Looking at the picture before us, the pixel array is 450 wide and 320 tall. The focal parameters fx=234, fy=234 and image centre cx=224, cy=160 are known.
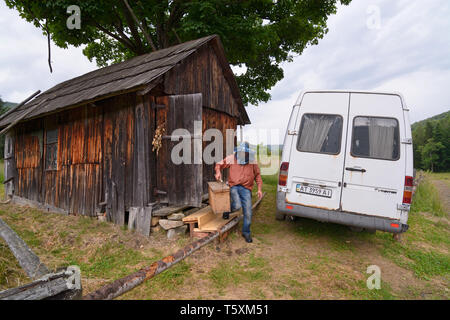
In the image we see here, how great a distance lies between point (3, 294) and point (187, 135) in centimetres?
415

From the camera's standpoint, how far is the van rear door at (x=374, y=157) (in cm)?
421

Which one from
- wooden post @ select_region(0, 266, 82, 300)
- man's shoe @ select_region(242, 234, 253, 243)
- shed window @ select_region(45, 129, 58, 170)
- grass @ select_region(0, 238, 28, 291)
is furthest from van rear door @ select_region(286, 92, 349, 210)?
shed window @ select_region(45, 129, 58, 170)

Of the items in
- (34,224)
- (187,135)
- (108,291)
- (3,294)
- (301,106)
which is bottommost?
(34,224)

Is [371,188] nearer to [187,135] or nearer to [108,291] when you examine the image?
[187,135]

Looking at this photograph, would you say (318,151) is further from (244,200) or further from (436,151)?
(436,151)

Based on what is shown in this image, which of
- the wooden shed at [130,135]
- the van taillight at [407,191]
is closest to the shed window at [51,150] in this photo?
the wooden shed at [130,135]

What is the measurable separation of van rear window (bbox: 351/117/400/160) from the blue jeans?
226 cm

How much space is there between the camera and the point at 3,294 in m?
2.01

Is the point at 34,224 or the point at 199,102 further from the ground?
the point at 199,102

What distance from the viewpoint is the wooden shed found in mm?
5625

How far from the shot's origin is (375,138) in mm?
4453

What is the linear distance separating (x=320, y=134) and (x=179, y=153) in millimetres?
3233

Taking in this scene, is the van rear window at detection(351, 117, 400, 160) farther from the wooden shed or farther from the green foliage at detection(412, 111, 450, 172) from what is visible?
the green foliage at detection(412, 111, 450, 172)
